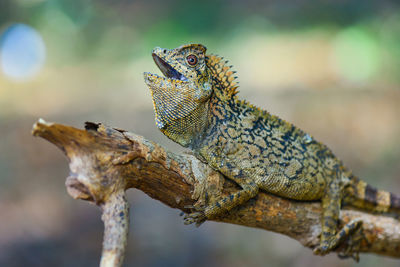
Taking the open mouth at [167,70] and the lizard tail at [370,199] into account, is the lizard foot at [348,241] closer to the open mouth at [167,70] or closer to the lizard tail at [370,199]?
the lizard tail at [370,199]

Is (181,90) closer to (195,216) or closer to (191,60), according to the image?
(191,60)

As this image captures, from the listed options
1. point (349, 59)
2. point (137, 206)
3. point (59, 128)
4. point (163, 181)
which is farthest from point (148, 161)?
point (349, 59)

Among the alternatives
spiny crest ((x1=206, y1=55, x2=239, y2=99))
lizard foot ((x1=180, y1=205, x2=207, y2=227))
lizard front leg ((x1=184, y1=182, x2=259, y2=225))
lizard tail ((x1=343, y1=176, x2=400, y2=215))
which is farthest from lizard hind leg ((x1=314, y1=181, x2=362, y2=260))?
spiny crest ((x1=206, y1=55, x2=239, y2=99))

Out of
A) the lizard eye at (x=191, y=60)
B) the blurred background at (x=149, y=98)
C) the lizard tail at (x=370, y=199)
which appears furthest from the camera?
the blurred background at (x=149, y=98)

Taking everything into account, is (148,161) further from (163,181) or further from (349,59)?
(349,59)

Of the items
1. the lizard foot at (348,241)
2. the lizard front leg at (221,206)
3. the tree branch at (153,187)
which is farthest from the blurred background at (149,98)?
the lizard front leg at (221,206)

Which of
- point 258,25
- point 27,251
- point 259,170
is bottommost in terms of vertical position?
point 27,251
